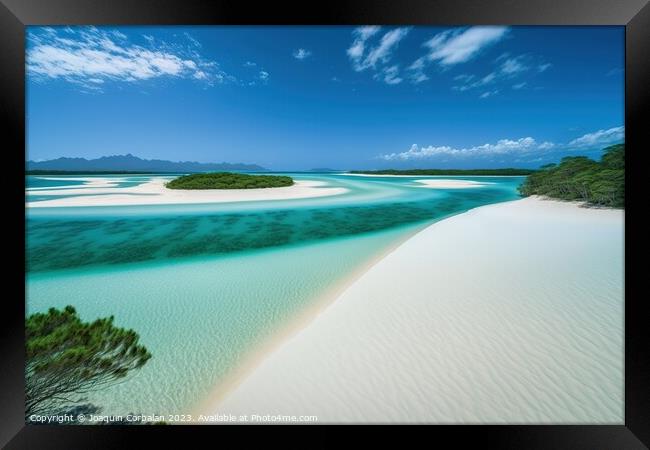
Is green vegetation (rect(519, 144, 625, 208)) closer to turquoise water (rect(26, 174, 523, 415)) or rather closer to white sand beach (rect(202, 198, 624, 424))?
turquoise water (rect(26, 174, 523, 415))

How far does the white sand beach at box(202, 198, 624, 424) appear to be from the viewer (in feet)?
8.02

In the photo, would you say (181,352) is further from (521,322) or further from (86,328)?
(521,322)

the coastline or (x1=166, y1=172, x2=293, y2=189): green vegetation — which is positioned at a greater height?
(x1=166, y1=172, x2=293, y2=189): green vegetation

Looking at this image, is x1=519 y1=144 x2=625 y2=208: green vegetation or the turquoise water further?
x1=519 y1=144 x2=625 y2=208: green vegetation

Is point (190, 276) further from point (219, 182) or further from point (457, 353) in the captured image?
point (219, 182)

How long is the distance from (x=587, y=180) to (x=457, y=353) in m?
14.3

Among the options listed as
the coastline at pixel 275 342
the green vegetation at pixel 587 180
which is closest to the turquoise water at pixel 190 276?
the coastline at pixel 275 342

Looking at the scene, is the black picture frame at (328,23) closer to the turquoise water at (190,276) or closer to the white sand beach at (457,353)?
the white sand beach at (457,353)

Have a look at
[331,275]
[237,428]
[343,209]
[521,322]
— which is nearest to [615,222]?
[521,322]

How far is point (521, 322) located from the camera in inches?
137

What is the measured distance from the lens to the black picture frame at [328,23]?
2.16 m

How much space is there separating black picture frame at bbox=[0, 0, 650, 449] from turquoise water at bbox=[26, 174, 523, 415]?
0.55 meters

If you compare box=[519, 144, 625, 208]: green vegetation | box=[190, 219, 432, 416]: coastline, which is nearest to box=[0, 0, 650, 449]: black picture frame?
box=[190, 219, 432, 416]: coastline

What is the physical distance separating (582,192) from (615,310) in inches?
497
